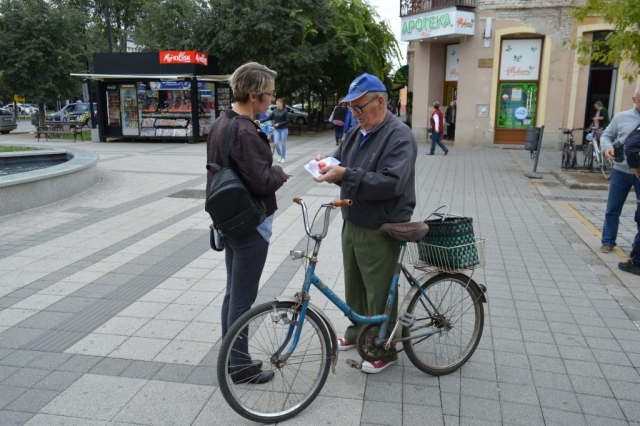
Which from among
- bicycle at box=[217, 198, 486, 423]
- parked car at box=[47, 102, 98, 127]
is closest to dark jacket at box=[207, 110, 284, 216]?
bicycle at box=[217, 198, 486, 423]

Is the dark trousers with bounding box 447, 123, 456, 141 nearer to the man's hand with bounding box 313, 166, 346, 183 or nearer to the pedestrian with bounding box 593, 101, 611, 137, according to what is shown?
the pedestrian with bounding box 593, 101, 611, 137

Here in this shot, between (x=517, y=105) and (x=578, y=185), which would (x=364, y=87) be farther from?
(x=517, y=105)

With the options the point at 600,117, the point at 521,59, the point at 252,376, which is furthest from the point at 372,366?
the point at 521,59

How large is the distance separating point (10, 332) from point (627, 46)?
1026 centimetres

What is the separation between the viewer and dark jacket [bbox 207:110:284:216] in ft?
9.55

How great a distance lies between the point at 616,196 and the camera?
5941 mm

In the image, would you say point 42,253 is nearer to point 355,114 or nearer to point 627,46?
point 355,114

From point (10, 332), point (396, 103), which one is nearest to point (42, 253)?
point (10, 332)

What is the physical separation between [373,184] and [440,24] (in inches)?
642

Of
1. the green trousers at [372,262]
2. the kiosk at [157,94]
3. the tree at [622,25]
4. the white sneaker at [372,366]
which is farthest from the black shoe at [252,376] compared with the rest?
the kiosk at [157,94]

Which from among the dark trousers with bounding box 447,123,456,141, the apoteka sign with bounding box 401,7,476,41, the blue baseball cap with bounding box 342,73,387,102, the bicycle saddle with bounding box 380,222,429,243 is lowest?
the dark trousers with bounding box 447,123,456,141

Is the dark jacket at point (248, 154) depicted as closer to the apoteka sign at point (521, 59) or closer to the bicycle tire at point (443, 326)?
the bicycle tire at point (443, 326)

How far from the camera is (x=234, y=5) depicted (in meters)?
21.2

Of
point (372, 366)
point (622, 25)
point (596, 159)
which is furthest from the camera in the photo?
point (596, 159)
